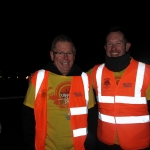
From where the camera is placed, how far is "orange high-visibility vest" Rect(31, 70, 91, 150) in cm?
259

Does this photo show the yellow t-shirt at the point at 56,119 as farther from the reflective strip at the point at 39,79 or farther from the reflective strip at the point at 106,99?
the reflective strip at the point at 106,99

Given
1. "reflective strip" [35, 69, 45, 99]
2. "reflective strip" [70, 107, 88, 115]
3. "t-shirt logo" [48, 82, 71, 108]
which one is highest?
"reflective strip" [35, 69, 45, 99]

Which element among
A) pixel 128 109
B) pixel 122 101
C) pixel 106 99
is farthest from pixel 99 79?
pixel 128 109

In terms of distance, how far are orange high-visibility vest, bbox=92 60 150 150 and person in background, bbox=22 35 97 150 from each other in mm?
321

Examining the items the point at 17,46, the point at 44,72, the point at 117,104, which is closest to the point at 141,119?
the point at 117,104

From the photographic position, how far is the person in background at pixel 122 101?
2.90m

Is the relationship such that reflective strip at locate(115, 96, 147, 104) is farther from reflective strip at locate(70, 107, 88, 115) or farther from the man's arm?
the man's arm

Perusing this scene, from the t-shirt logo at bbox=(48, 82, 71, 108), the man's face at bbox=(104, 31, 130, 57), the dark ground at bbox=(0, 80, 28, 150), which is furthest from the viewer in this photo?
the dark ground at bbox=(0, 80, 28, 150)

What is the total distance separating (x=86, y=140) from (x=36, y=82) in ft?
3.12

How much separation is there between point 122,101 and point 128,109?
0.42 ft

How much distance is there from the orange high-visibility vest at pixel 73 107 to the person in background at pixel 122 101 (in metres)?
0.38

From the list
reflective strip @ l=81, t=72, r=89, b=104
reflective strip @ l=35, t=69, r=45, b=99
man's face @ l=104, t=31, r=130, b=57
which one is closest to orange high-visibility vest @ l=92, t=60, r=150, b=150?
man's face @ l=104, t=31, r=130, b=57

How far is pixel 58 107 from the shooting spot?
2662 mm

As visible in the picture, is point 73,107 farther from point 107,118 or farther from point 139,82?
point 139,82
